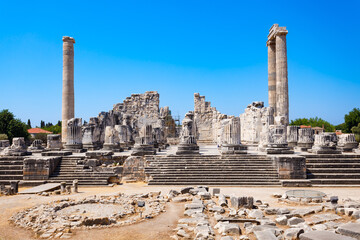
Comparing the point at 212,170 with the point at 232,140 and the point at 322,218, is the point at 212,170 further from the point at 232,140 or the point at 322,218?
the point at 322,218

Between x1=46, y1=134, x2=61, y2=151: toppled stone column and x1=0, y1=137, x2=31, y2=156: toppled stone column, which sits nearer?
x1=0, y1=137, x2=31, y2=156: toppled stone column

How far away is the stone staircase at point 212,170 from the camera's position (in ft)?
39.8

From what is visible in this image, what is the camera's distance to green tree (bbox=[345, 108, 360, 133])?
143ft

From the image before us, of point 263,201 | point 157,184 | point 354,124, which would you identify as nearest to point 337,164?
point 263,201

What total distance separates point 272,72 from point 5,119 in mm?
28280

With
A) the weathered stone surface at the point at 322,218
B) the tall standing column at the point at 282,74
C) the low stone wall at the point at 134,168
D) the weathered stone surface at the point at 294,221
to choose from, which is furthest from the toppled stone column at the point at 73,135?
the tall standing column at the point at 282,74

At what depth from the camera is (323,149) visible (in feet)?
45.9

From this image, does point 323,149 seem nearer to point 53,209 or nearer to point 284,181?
point 284,181

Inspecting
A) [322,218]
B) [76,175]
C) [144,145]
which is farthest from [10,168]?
[322,218]

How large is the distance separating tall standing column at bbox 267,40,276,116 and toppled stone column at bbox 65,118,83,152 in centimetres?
1548

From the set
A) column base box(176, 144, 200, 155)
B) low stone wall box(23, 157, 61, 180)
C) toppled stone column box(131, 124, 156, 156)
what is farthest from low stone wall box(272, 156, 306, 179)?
low stone wall box(23, 157, 61, 180)

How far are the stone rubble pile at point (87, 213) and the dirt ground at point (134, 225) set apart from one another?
9.2 inches

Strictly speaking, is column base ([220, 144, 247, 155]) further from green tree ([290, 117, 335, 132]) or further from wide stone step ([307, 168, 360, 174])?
green tree ([290, 117, 335, 132])

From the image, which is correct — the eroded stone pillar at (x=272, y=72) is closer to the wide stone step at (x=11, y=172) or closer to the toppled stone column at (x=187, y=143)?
the toppled stone column at (x=187, y=143)
